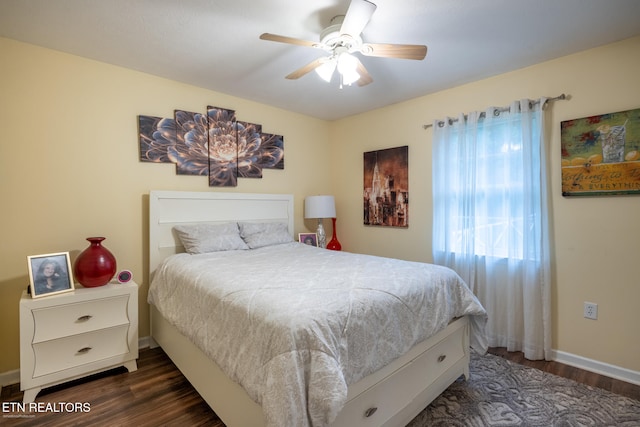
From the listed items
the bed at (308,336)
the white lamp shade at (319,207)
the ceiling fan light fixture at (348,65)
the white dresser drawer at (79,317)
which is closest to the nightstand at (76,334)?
the white dresser drawer at (79,317)

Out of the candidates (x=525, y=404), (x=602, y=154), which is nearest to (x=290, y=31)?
(x=602, y=154)

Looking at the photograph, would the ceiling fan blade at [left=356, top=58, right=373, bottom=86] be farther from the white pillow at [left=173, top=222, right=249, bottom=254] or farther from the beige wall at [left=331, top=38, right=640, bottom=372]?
the white pillow at [left=173, top=222, right=249, bottom=254]

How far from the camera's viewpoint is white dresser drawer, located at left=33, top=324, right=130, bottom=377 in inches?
76.4

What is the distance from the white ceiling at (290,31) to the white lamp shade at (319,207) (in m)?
1.43

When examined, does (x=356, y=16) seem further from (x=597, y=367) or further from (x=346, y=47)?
(x=597, y=367)

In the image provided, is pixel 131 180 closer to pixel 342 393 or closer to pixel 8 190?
pixel 8 190

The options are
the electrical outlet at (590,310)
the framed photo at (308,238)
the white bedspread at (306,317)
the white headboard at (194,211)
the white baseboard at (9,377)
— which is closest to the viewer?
the white bedspread at (306,317)

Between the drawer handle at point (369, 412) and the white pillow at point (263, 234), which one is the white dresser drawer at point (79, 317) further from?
the drawer handle at point (369, 412)

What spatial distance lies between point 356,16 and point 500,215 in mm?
2095

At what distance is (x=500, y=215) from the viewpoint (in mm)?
2662

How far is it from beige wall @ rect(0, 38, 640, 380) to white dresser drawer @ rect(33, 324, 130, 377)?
0.45 m

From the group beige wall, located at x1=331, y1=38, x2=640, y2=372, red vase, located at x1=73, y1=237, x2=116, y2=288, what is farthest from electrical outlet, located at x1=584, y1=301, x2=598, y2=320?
red vase, located at x1=73, y1=237, x2=116, y2=288

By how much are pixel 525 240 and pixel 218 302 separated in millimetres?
2443

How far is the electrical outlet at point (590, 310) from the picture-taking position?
2.24 meters
